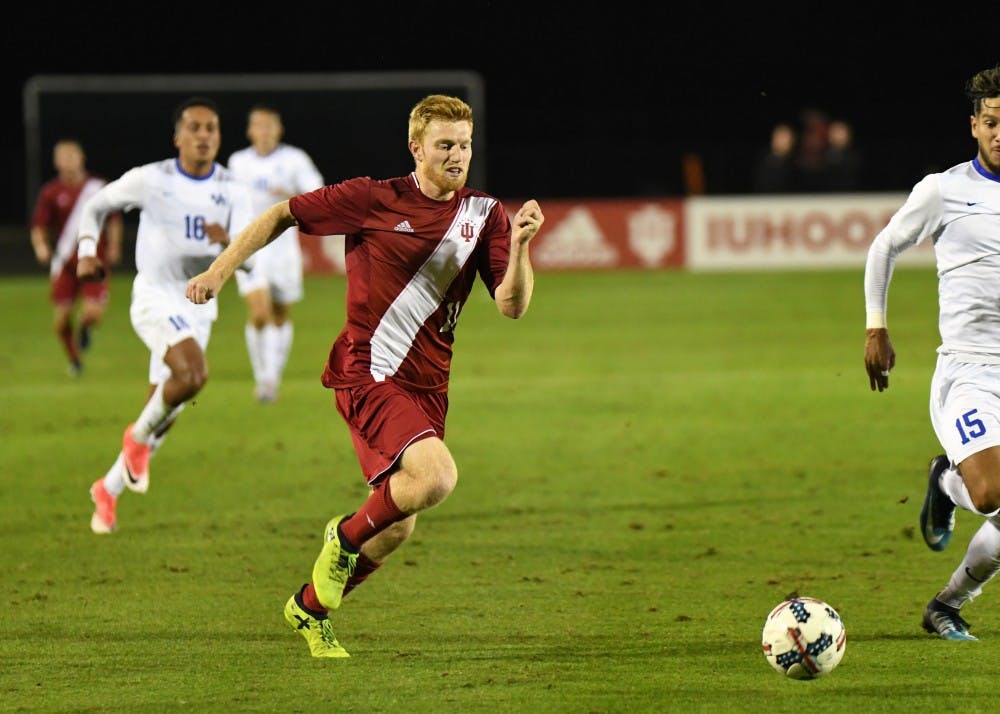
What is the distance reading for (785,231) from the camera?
88.5 feet

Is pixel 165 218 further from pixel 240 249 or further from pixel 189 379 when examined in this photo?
pixel 240 249

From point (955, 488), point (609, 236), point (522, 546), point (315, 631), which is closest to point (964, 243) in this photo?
point (955, 488)

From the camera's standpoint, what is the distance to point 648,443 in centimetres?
1169

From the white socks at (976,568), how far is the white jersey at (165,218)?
4856 mm

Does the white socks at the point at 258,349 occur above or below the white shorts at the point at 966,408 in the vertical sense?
below

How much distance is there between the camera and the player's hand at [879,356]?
244 inches

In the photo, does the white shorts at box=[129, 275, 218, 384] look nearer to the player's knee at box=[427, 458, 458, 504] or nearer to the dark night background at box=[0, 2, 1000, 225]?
the player's knee at box=[427, 458, 458, 504]

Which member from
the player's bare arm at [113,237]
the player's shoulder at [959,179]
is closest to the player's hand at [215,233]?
the player's shoulder at [959,179]

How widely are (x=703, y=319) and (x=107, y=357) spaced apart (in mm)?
7407

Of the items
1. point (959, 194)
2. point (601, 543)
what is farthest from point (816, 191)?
point (959, 194)

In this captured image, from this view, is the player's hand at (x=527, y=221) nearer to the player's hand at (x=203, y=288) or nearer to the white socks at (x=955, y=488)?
the player's hand at (x=203, y=288)

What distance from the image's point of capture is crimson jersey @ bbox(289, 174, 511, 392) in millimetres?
6160

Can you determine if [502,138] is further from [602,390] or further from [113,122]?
[602,390]

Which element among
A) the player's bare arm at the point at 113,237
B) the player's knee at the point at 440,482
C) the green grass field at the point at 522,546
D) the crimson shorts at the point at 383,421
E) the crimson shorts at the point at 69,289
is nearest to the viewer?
the green grass field at the point at 522,546
